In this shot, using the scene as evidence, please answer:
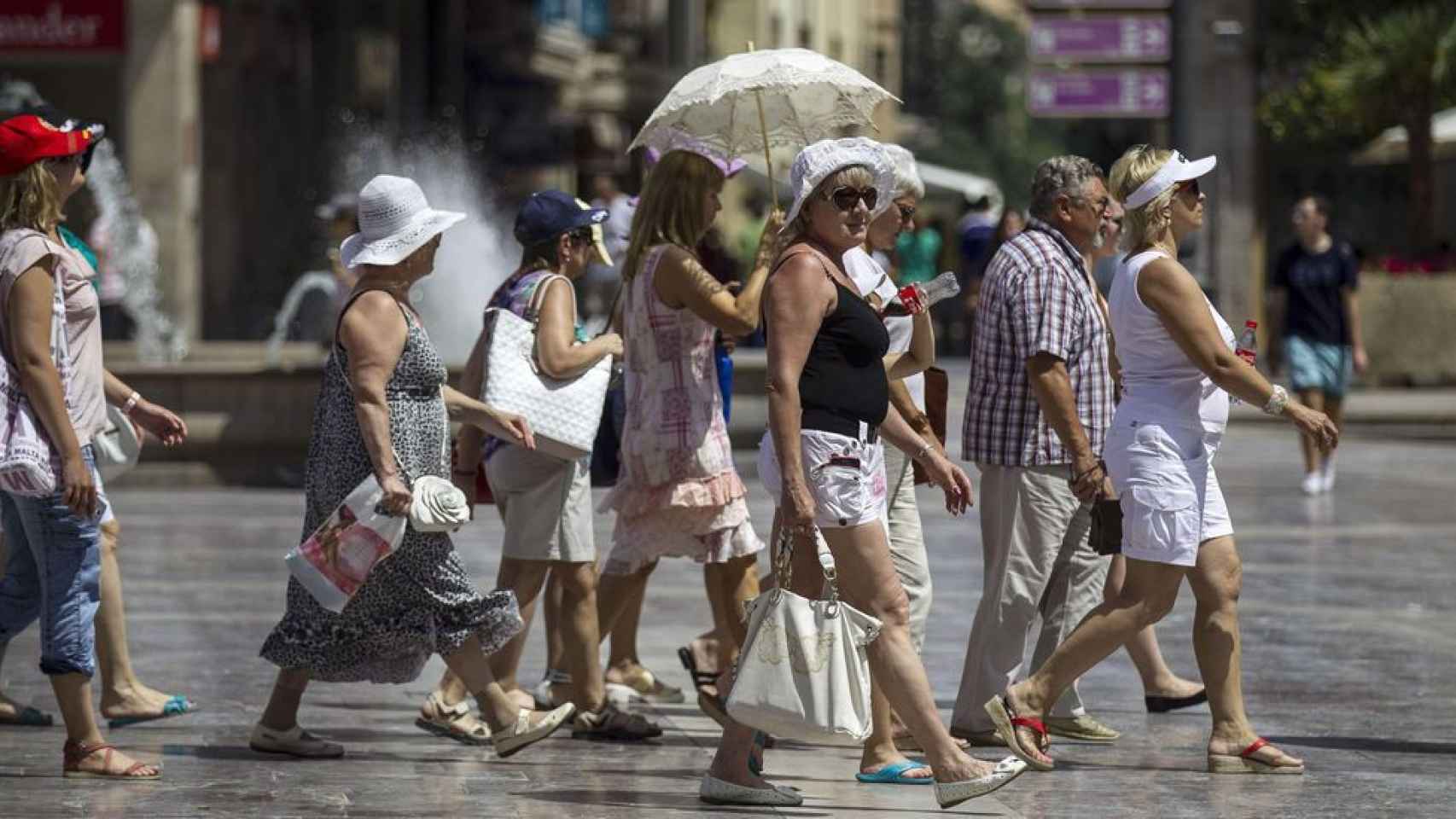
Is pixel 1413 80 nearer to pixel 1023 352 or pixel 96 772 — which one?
pixel 1023 352

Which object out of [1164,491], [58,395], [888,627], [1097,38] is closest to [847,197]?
[888,627]

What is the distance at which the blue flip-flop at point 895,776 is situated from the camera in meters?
7.81

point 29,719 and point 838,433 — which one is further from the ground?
point 838,433

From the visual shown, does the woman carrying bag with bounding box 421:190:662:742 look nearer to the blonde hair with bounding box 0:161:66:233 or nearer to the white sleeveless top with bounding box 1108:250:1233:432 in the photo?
the blonde hair with bounding box 0:161:66:233

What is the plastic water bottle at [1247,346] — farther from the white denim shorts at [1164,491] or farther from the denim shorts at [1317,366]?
the denim shorts at [1317,366]

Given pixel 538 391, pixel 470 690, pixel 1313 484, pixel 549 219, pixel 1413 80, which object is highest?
pixel 1413 80

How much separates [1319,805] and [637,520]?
2.28 m

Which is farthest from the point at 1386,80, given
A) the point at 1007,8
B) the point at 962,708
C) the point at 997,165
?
the point at 1007,8

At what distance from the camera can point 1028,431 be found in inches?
335

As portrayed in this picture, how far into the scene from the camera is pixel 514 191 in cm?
3900

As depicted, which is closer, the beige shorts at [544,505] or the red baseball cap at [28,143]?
the red baseball cap at [28,143]

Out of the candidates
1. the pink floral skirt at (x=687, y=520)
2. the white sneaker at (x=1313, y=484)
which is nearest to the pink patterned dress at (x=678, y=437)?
the pink floral skirt at (x=687, y=520)

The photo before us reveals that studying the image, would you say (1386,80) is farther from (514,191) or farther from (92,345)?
(92,345)

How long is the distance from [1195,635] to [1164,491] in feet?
1.44
